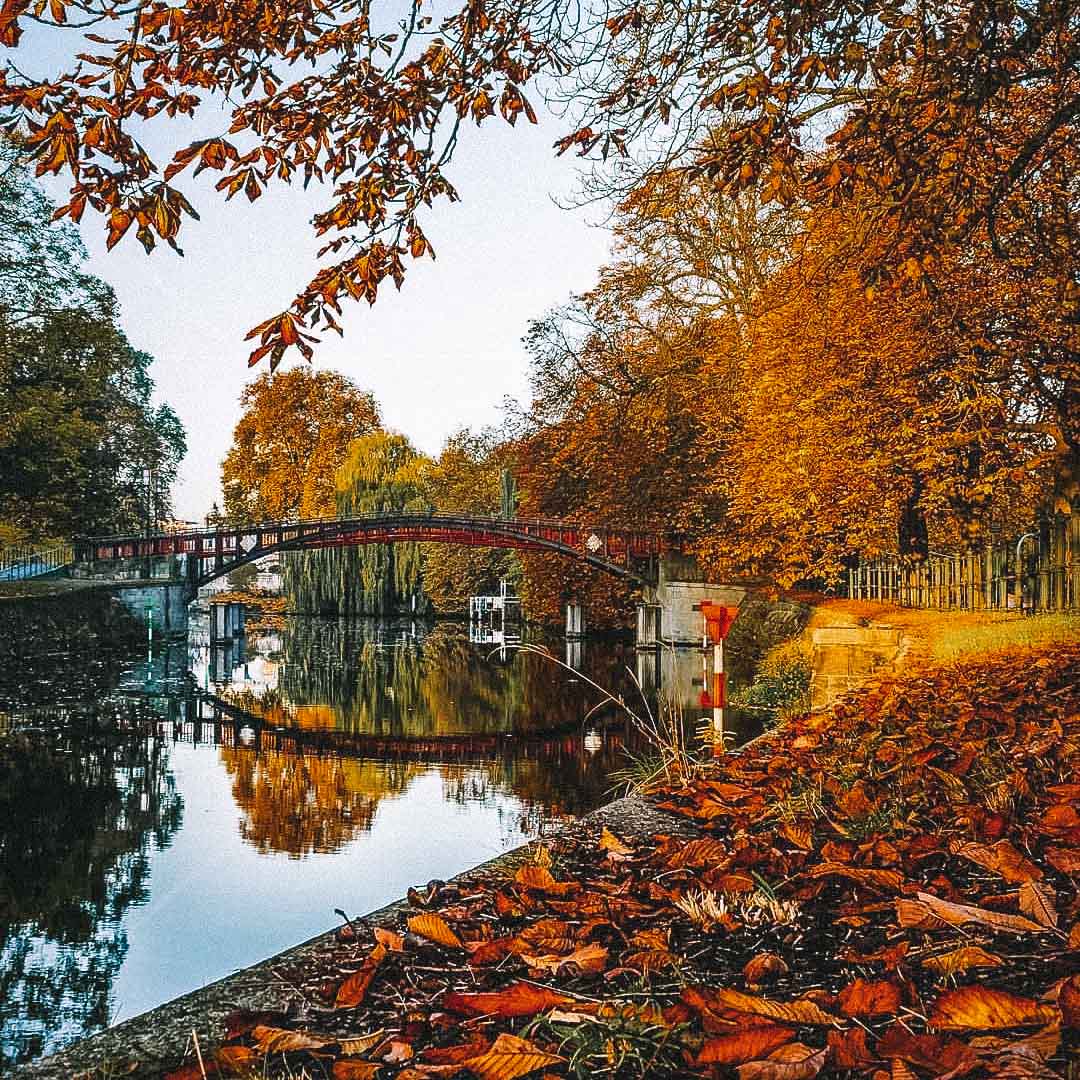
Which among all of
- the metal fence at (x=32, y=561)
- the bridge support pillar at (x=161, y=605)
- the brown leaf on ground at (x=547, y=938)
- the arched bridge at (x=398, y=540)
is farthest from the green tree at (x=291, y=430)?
the brown leaf on ground at (x=547, y=938)

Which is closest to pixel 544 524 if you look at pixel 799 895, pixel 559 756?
pixel 559 756

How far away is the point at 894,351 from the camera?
11.3 m

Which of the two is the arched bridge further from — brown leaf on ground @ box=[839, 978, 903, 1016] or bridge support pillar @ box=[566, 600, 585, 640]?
brown leaf on ground @ box=[839, 978, 903, 1016]

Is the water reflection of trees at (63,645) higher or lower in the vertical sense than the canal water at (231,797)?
higher

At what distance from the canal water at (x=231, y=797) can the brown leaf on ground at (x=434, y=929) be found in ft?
9.30

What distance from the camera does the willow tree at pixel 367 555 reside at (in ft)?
129

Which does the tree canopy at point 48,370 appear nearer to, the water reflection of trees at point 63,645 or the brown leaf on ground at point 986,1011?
the water reflection of trees at point 63,645

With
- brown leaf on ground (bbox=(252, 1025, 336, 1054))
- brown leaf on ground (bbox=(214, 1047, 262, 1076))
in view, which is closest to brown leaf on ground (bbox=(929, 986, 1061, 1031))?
brown leaf on ground (bbox=(252, 1025, 336, 1054))

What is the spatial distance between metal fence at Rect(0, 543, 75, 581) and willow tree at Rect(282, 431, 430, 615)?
11.3 meters

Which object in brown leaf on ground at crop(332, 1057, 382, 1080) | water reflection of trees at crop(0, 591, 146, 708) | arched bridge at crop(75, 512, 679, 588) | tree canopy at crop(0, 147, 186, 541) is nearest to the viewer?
brown leaf on ground at crop(332, 1057, 382, 1080)

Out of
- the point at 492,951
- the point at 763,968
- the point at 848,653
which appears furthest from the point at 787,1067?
the point at 848,653

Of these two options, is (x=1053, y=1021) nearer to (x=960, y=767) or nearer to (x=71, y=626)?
(x=960, y=767)

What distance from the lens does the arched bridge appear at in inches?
1057

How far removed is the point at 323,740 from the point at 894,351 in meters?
8.60
